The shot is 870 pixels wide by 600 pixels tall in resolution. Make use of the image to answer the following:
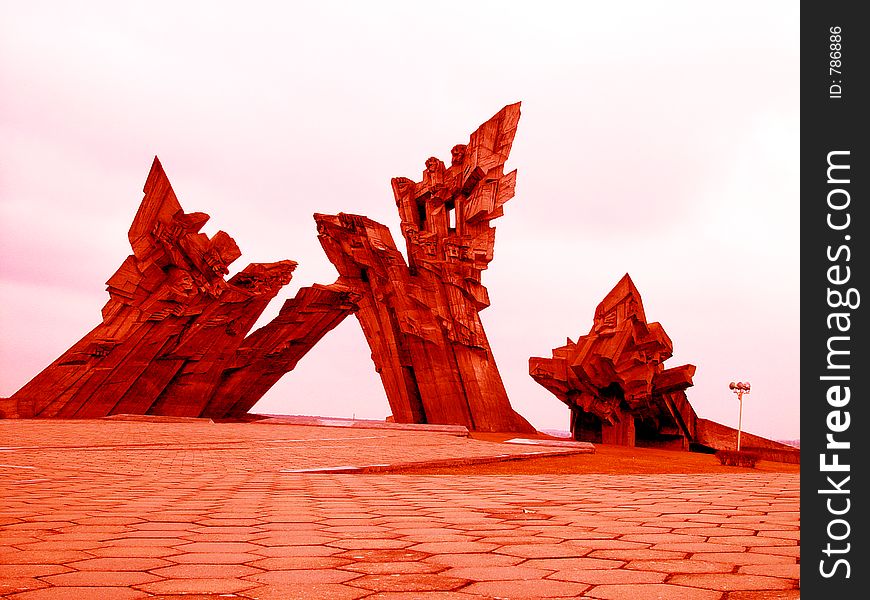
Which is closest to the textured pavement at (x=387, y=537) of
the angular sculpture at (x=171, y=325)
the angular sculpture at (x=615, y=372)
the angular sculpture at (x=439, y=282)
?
the angular sculpture at (x=615, y=372)

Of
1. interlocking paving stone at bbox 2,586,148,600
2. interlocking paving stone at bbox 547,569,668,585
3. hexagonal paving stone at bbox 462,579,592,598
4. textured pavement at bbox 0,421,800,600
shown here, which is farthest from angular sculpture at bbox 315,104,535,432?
interlocking paving stone at bbox 2,586,148,600

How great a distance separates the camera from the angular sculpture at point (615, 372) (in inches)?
852

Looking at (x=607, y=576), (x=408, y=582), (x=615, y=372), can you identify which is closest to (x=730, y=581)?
(x=607, y=576)

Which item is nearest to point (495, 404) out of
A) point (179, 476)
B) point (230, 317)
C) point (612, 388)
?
point (612, 388)

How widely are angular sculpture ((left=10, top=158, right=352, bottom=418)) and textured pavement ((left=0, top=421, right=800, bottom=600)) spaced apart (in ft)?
57.1

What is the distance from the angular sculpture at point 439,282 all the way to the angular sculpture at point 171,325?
219cm

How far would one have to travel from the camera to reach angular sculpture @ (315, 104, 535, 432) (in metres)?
24.5

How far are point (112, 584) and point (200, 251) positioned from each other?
23164mm

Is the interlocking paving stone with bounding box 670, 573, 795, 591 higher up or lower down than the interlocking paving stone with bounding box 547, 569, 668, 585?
higher up

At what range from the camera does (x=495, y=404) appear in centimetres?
2416
